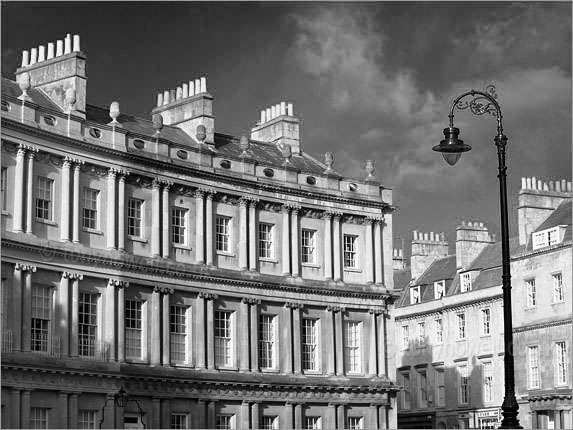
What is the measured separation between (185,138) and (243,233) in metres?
4.50

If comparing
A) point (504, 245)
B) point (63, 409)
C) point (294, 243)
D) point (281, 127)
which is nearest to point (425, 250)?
point (281, 127)

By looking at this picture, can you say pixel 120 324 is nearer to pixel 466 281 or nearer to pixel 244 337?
pixel 244 337

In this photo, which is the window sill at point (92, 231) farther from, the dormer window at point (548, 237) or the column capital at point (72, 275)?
the dormer window at point (548, 237)

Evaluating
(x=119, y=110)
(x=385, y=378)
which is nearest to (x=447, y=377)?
(x=385, y=378)

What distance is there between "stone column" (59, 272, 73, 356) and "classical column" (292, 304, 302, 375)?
381 inches

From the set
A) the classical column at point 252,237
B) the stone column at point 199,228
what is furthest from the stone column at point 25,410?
the classical column at point 252,237

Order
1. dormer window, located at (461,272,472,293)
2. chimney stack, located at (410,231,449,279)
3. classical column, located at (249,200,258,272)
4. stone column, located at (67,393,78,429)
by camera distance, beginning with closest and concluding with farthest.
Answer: stone column, located at (67,393,78,429)
classical column, located at (249,200,258,272)
dormer window, located at (461,272,472,293)
chimney stack, located at (410,231,449,279)

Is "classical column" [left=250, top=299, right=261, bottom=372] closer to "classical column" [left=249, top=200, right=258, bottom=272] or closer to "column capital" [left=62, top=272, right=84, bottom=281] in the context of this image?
"classical column" [left=249, top=200, right=258, bottom=272]

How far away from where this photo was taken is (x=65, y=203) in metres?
34.8

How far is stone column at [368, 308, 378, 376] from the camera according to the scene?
43469mm

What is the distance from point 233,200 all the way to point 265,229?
1.88m

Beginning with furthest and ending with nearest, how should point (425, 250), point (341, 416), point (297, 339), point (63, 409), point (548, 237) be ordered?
1. point (425, 250)
2. point (548, 237)
3. point (341, 416)
4. point (297, 339)
5. point (63, 409)

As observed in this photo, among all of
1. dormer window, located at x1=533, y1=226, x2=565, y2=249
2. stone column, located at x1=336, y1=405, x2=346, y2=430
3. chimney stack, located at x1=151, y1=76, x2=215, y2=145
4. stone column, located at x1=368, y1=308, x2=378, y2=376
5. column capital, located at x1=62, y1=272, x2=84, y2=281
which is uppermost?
chimney stack, located at x1=151, y1=76, x2=215, y2=145

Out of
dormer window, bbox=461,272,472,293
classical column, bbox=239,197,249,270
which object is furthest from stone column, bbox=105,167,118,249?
dormer window, bbox=461,272,472,293
